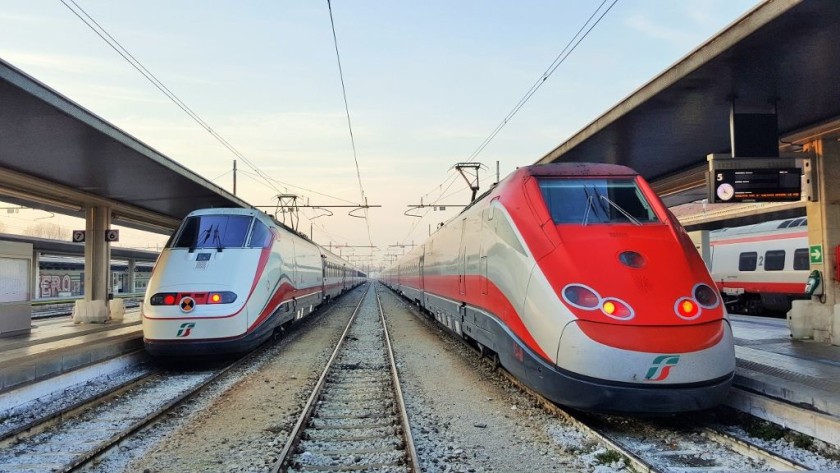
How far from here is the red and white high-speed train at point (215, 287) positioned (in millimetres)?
9102

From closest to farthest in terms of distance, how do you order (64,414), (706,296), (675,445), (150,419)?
(675,445)
(706,296)
(150,419)
(64,414)

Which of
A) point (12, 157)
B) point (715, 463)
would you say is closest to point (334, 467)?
point (715, 463)

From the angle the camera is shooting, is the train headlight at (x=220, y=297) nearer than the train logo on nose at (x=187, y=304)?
No

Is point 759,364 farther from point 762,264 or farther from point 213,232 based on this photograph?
point 762,264

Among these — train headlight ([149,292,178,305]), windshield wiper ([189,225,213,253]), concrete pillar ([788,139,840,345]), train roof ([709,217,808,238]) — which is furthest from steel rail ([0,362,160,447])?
train roof ([709,217,808,238])

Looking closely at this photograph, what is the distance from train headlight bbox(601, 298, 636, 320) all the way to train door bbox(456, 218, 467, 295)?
15.2 ft

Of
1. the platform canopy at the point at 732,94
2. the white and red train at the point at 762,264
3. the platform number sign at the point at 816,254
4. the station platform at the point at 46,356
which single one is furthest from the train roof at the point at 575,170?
the white and red train at the point at 762,264

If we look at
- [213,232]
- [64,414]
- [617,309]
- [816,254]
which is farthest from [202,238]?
[816,254]

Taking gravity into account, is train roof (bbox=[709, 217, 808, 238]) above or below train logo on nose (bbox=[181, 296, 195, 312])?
above

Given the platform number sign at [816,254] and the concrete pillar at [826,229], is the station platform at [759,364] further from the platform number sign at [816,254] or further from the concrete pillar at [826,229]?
the platform number sign at [816,254]

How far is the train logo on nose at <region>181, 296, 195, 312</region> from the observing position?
29.9ft

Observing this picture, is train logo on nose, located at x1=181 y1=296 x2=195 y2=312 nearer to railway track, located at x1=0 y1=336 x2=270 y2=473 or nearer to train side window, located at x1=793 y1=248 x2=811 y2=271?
railway track, located at x1=0 y1=336 x2=270 y2=473

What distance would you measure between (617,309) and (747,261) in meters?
18.6

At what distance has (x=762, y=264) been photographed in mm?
20031
